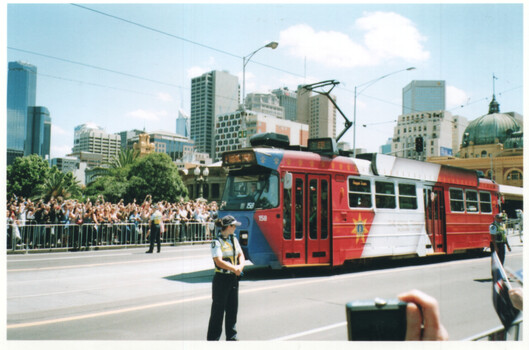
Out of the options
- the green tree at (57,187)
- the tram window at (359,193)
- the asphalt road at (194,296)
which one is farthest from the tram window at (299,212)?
the green tree at (57,187)

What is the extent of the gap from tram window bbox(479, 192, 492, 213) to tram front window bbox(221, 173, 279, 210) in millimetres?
9686

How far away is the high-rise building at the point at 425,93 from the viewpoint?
1038 inches

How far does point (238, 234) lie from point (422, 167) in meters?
6.75

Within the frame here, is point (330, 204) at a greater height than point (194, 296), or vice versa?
point (330, 204)

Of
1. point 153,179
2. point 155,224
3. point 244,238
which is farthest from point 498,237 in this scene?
point 153,179

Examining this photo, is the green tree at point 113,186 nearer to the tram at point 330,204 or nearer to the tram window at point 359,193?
the tram at point 330,204

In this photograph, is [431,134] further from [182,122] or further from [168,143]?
[168,143]

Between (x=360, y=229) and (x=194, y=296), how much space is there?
5.19m

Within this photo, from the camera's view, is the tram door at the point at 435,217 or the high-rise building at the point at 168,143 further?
the high-rise building at the point at 168,143

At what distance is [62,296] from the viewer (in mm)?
8406

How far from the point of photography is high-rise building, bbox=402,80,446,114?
86.5 ft

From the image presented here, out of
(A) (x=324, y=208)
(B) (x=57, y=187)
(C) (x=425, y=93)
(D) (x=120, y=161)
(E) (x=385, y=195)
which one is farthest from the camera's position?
(D) (x=120, y=161)

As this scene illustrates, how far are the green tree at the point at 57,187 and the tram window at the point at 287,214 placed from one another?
148ft

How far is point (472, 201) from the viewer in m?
15.9
